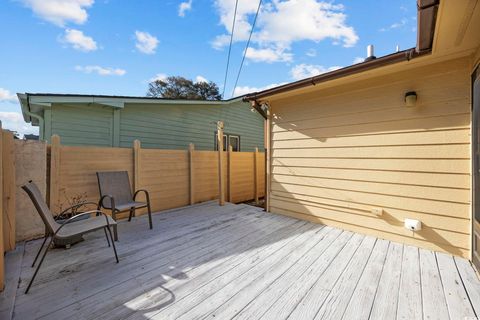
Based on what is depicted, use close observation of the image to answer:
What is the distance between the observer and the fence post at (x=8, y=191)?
8.85 ft

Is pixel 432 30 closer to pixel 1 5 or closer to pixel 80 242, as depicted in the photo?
pixel 80 242

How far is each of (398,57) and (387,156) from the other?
55.7 inches

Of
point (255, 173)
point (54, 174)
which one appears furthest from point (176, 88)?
point (54, 174)

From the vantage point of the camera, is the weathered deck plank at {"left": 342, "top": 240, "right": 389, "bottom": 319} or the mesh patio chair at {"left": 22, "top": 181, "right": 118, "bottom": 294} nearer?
the weathered deck plank at {"left": 342, "top": 240, "right": 389, "bottom": 319}

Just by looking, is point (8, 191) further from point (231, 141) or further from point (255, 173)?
point (231, 141)

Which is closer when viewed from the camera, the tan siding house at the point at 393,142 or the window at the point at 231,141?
the tan siding house at the point at 393,142

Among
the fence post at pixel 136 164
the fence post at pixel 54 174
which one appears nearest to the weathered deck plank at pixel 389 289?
the fence post at pixel 136 164

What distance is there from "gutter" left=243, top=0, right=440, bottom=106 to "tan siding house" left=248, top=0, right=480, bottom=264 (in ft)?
0.06

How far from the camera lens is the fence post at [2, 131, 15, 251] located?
2.70m

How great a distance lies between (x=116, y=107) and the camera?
6.30 metres

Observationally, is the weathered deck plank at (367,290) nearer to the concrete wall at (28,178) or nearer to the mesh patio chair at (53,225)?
the mesh patio chair at (53,225)

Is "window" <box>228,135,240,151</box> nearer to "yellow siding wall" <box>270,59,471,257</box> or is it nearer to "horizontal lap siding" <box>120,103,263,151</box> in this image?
"horizontal lap siding" <box>120,103,263,151</box>

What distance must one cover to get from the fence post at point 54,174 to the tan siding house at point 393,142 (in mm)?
3857

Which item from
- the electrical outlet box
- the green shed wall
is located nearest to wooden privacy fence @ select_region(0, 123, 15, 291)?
the green shed wall
